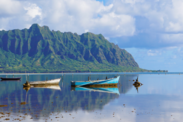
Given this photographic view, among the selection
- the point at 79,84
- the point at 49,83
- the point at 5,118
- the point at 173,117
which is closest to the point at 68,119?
the point at 5,118

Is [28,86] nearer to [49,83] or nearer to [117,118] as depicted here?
[49,83]

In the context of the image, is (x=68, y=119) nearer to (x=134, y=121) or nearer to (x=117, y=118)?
(x=117, y=118)

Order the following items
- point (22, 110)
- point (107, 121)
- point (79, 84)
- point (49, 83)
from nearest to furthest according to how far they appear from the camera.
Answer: point (107, 121)
point (22, 110)
point (79, 84)
point (49, 83)

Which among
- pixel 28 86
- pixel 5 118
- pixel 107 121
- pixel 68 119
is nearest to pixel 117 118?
pixel 107 121

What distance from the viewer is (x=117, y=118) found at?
34.6 meters

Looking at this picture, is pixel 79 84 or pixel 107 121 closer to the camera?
pixel 107 121

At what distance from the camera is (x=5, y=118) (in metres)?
33.0

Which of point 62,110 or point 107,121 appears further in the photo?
point 62,110

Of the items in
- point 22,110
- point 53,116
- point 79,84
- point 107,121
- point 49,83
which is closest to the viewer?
point 107,121

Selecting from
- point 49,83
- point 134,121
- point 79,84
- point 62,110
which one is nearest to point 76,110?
point 62,110

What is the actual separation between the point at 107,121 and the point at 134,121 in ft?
12.4

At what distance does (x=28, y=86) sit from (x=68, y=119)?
204 ft

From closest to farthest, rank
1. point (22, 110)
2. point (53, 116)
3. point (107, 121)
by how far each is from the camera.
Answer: point (107, 121), point (53, 116), point (22, 110)

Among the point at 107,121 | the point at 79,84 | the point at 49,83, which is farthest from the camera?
the point at 49,83
